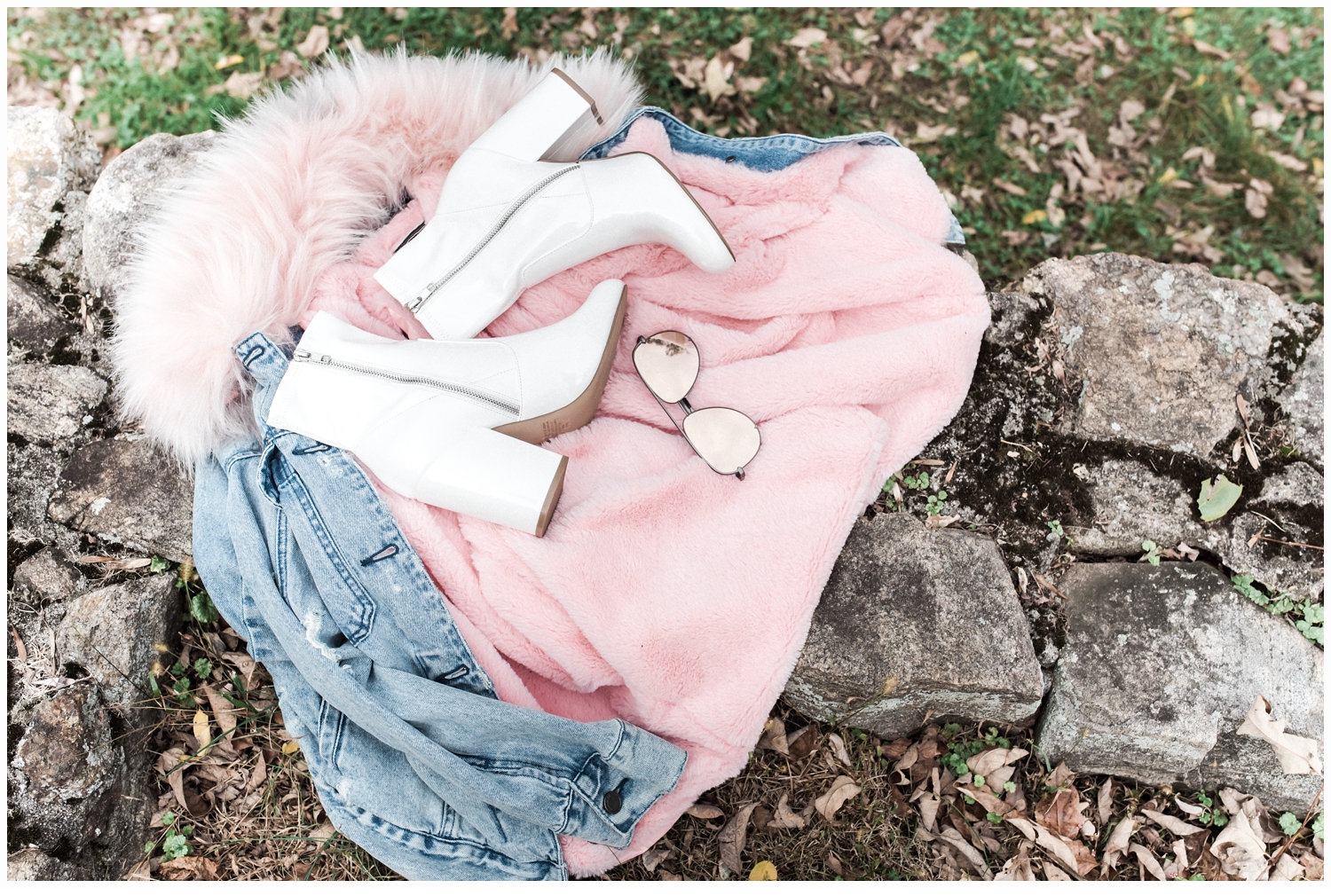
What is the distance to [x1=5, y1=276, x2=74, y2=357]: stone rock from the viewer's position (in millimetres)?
2344

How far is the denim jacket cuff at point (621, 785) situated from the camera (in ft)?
6.34

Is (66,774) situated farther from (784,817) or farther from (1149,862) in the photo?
(1149,862)

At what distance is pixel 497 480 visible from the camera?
1.88 meters

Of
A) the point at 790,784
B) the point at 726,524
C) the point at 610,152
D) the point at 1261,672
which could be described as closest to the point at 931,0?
the point at 610,152

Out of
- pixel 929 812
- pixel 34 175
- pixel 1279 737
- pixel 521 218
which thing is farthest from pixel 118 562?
pixel 1279 737

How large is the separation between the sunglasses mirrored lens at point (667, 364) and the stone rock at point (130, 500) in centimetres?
136

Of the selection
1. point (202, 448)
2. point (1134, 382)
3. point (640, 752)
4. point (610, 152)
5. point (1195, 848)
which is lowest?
point (1195, 848)

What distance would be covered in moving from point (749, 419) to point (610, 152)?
35.1 inches

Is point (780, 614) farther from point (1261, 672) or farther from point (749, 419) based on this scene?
point (1261, 672)

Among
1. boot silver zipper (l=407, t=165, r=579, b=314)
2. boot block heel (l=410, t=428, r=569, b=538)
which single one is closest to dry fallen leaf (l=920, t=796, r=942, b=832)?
boot block heel (l=410, t=428, r=569, b=538)

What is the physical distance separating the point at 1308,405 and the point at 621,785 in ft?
7.14

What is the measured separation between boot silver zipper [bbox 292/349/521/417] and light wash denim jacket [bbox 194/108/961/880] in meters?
0.13

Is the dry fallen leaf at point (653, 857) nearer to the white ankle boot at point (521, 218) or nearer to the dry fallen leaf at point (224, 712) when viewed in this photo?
the dry fallen leaf at point (224, 712)

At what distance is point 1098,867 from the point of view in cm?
216
